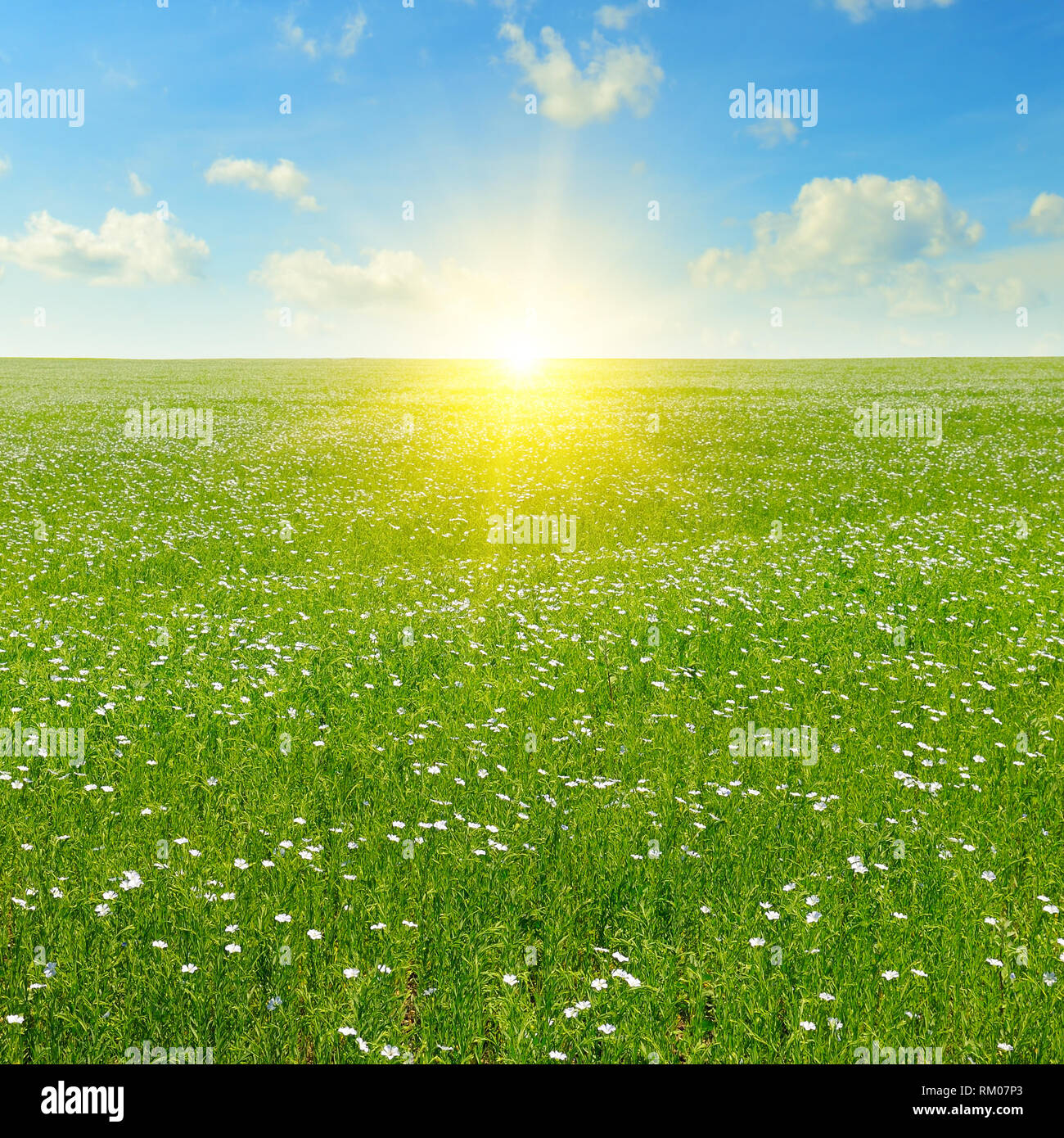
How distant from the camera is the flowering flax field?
4848mm

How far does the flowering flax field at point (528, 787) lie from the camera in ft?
15.9

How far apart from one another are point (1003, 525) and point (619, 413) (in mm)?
24657

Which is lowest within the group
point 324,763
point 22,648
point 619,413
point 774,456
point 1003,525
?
point 324,763

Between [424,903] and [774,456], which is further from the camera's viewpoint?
[774,456]

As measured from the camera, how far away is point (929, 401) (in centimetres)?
4334

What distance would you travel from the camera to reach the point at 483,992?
5020 mm

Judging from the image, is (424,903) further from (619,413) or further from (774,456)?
(619,413)

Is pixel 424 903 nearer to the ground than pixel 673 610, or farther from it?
nearer to the ground

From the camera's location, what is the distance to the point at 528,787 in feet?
24.4
